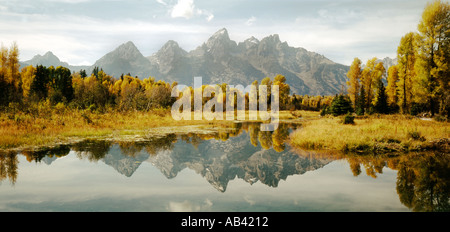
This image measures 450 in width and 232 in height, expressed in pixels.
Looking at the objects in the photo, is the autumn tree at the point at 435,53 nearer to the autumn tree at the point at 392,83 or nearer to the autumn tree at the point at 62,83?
the autumn tree at the point at 392,83

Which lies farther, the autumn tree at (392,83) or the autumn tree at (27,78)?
the autumn tree at (27,78)

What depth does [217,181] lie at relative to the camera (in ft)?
31.8

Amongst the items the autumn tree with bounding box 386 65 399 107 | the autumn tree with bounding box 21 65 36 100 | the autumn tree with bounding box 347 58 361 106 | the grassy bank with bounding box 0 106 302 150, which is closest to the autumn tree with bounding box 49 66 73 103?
the autumn tree with bounding box 21 65 36 100

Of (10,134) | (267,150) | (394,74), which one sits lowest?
(267,150)

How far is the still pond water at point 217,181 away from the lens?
279 inches

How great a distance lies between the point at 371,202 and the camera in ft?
23.9

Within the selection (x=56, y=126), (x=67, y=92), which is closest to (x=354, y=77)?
(x=56, y=126)
